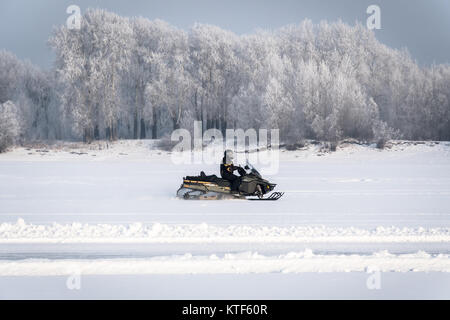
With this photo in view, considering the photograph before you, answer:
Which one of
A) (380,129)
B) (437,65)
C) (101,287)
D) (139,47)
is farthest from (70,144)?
(437,65)

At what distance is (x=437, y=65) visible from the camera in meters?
38.0

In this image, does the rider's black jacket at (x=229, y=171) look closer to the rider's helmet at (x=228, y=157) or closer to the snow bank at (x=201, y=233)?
the rider's helmet at (x=228, y=157)

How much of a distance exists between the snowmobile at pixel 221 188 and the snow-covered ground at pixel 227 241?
327 millimetres

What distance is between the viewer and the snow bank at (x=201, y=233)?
6871mm

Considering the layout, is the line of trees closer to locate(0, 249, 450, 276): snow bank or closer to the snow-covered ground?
the snow-covered ground

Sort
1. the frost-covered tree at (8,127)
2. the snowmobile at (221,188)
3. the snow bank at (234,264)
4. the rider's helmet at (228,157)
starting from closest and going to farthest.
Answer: the snow bank at (234,264) → the rider's helmet at (228,157) → the snowmobile at (221,188) → the frost-covered tree at (8,127)

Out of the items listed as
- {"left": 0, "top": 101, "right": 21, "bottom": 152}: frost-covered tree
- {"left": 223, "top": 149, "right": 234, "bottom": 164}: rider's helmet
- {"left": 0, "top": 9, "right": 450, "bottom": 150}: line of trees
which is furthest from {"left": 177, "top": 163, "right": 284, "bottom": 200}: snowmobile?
{"left": 0, "top": 101, "right": 21, "bottom": 152}: frost-covered tree

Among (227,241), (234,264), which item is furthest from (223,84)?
(234,264)

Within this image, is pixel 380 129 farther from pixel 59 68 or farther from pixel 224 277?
pixel 224 277

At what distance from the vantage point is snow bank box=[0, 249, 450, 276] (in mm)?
5453

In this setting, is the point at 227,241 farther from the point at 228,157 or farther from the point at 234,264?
the point at 228,157

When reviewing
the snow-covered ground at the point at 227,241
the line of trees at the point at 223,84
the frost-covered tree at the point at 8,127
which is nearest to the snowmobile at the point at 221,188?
the snow-covered ground at the point at 227,241
